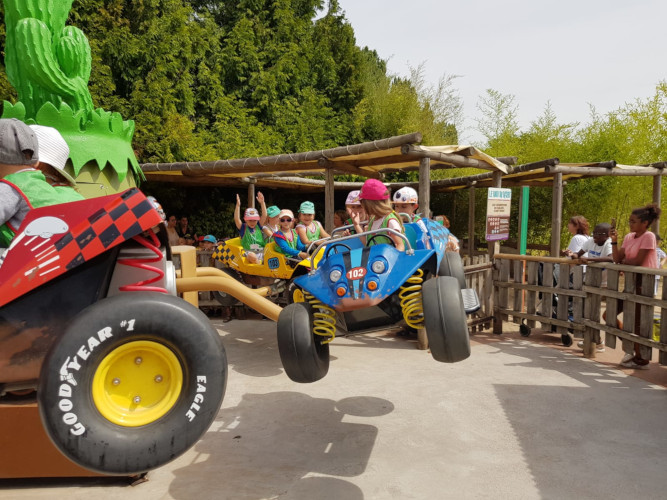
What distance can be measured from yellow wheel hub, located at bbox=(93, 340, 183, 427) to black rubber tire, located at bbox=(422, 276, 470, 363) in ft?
4.26

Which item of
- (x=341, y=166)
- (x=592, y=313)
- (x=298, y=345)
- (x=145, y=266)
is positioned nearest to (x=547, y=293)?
(x=592, y=313)

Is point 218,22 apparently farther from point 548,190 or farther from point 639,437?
point 639,437

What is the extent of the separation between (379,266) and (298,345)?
599 mm

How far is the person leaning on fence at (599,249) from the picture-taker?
21.3 ft

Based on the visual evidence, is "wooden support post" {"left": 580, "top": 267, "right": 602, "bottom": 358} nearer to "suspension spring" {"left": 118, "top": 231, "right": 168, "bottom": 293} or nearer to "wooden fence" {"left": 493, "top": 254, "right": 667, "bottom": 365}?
"wooden fence" {"left": 493, "top": 254, "right": 667, "bottom": 365}

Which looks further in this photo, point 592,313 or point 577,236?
point 577,236

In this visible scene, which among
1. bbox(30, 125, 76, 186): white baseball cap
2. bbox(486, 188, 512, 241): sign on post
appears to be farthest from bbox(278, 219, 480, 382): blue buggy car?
bbox(486, 188, 512, 241): sign on post

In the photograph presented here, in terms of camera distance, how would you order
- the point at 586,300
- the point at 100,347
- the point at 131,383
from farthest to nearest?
the point at 586,300, the point at 131,383, the point at 100,347

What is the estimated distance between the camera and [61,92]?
15.9 feet

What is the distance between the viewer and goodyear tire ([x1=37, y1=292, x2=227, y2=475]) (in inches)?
58.5

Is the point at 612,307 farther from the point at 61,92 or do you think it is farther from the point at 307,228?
the point at 61,92

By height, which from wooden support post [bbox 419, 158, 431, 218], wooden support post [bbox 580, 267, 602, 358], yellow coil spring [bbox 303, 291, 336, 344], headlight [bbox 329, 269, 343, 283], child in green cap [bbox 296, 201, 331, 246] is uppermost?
wooden support post [bbox 419, 158, 431, 218]

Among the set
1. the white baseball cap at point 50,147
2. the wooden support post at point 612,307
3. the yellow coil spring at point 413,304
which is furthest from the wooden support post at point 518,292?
the white baseball cap at point 50,147

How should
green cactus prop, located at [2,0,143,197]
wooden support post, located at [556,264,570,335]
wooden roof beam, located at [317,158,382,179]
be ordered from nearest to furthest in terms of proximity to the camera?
green cactus prop, located at [2,0,143,197]
wooden support post, located at [556,264,570,335]
wooden roof beam, located at [317,158,382,179]
